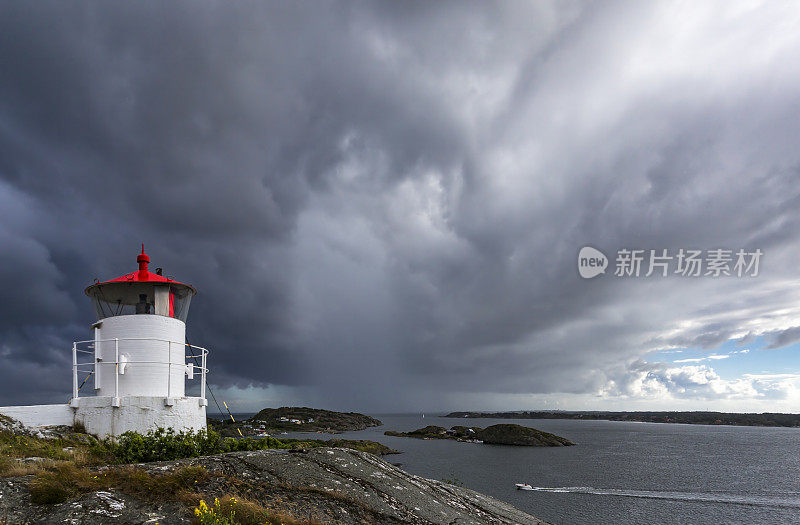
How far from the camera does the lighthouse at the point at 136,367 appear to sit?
1431cm

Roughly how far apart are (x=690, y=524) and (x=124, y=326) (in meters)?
42.1

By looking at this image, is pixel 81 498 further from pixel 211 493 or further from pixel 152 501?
pixel 211 493

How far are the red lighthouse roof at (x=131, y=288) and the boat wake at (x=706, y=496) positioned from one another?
44.9 m

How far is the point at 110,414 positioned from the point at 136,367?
5.02 ft

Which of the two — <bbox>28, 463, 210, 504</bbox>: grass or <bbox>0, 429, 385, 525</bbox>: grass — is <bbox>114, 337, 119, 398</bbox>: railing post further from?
<bbox>28, 463, 210, 504</bbox>: grass

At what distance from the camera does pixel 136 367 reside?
1491cm

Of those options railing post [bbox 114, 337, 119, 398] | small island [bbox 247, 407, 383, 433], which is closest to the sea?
railing post [bbox 114, 337, 119, 398]

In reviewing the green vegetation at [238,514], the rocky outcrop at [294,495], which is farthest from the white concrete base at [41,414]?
the green vegetation at [238,514]

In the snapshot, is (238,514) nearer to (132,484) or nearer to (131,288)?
(132,484)

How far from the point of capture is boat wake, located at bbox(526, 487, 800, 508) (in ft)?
146

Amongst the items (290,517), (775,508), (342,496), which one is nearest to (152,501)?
(290,517)

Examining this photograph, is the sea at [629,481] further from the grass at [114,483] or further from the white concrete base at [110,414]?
the grass at [114,483]

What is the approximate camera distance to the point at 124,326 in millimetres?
15133

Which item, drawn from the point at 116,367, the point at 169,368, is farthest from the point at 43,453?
the point at 169,368
